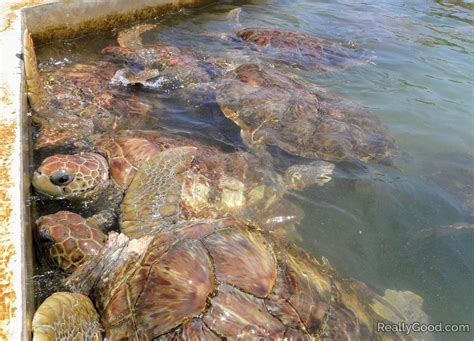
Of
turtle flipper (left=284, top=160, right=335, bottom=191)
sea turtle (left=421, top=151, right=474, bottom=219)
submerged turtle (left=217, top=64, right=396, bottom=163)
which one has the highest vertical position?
submerged turtle (left=217, top=64, right=396, bottom=163)

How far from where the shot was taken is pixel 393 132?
5242 millimetres

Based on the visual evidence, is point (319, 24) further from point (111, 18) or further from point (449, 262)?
point (449, 262)

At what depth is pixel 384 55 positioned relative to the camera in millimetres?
7676

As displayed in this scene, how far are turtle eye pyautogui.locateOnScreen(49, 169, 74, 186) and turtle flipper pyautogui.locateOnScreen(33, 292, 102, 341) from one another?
4.59 ft

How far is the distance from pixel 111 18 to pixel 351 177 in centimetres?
576

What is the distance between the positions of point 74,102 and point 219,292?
3.81 metres

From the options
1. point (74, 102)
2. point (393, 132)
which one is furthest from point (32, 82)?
point (393, 132)

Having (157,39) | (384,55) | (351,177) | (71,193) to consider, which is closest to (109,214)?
(71,193)

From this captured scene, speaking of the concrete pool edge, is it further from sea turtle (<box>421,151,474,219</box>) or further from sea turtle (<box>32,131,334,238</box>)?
sea turtle (<box>421,151,474,219</box>)

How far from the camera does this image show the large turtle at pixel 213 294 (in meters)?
2.04

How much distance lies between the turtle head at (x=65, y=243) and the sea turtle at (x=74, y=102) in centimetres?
163

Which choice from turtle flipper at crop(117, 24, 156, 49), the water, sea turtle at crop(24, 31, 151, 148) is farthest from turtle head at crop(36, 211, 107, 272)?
turtle flipper at crop(117, 24, 156, 49)

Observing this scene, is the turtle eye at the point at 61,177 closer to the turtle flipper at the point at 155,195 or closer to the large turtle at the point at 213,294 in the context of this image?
the turtle flipper at the point at 155,195

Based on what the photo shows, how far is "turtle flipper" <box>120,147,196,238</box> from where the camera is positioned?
10.4ft
